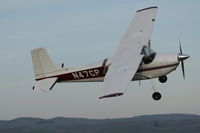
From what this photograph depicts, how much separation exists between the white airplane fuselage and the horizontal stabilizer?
0.43 metres

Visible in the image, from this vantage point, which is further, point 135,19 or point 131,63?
point 135,19

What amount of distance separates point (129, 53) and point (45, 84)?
242 inches

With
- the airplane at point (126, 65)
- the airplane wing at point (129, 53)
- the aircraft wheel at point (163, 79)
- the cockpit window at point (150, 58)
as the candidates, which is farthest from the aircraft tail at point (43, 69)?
the aircraft wheel at point (163, 79)

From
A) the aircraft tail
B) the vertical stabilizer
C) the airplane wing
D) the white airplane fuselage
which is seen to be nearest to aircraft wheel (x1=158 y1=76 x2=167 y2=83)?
the white airplane fuselage

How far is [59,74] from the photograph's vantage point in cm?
3225

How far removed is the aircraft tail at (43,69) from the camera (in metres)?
31.7

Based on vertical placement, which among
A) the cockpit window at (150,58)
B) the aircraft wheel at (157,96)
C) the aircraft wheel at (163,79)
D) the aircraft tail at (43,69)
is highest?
the cockpit window at (150,58)

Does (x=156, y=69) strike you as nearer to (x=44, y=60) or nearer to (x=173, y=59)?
(x=173, y=59)

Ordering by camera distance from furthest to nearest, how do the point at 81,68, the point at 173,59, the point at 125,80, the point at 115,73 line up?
the point at 81,68, the point at 173,59, the point at 115,73, the point at 125,80

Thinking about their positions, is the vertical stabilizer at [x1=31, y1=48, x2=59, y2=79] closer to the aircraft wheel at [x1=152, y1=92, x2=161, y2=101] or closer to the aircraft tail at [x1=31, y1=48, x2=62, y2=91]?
the aircraft tail at [x1=31, y1=48, x2=62, y2=91]

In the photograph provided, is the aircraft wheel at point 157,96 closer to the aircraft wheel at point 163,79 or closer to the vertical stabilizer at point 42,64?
the aircraft wheel at point 163,79

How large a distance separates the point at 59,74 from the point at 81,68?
5.96 feet

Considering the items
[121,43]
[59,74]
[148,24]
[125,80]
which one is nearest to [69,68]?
[59,74]

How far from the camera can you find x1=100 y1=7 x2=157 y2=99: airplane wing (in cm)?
2356
